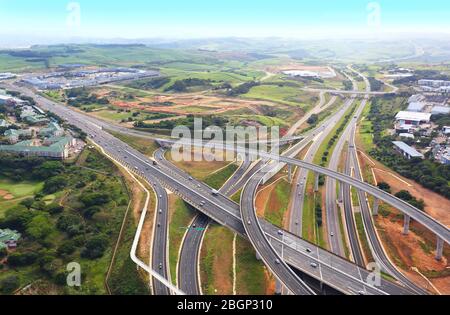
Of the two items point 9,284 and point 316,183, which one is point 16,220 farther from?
point 316,183

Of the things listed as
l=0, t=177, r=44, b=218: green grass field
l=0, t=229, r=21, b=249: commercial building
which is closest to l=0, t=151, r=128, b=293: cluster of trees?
l=0, t=229, r=21, b=249: commercial building

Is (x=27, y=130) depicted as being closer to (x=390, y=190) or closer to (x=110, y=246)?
(x=110, y=246)

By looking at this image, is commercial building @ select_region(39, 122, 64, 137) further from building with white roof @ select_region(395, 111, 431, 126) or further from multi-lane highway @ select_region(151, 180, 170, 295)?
building with white roof @ select_region(395, 111, 431, 126)

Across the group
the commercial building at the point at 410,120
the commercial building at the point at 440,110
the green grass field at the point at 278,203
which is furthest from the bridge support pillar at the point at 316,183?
the commercial building at the point at 440,110

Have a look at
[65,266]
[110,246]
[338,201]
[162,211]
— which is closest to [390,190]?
[338,201]

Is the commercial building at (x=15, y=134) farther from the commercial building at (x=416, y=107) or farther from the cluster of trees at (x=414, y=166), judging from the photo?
the commercial building at (x=416, y=107)

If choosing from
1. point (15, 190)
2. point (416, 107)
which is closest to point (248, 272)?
point (15, 190)
